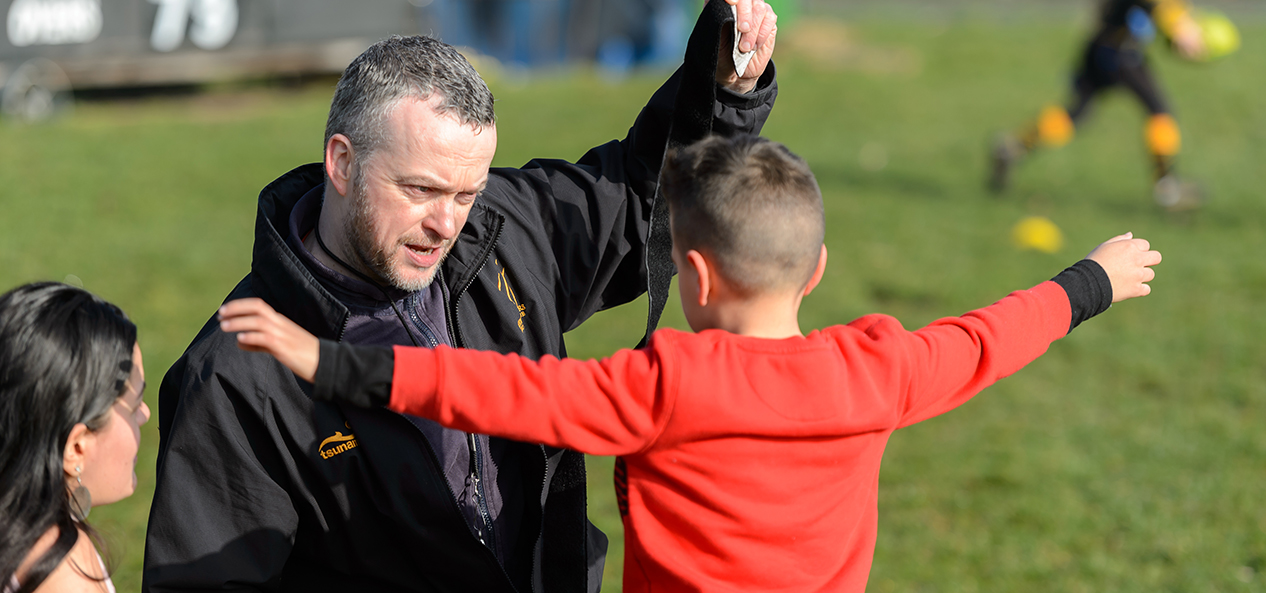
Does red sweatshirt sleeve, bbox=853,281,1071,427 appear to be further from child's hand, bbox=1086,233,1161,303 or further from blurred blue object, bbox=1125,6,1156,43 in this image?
blurred blue object, bbox=1125,6,1156,43

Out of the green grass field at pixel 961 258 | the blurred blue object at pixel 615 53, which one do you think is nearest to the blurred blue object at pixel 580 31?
the blurred blue object at pixel 615 53

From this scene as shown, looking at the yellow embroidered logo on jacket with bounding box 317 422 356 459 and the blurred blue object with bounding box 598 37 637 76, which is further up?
the yellow embroidered logo on jacket with bounding box 317 422 356 459

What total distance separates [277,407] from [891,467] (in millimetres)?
3868

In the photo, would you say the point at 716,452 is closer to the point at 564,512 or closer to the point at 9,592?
the point at 564,512

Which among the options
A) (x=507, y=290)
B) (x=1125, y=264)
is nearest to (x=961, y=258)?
(x=1125, y=264)

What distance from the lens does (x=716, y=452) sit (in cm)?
192

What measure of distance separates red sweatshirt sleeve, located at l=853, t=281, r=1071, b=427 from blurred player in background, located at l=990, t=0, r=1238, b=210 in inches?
318

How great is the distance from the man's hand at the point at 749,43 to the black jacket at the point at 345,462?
0.04 m

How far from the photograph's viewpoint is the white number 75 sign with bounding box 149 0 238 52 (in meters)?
11.7

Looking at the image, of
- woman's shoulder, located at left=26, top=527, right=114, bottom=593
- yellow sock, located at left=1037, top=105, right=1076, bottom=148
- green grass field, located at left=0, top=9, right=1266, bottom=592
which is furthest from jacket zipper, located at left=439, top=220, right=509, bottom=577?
yellow sock, located at left=1037, top=105, right=1076, bottom=148

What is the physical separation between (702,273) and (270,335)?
73cm

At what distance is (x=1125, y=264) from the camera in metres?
2.33

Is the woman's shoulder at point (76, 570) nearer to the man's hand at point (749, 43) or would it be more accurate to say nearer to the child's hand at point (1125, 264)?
the man's hand at point (749, 43)

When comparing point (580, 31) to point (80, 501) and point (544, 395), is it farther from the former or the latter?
point (544, 395)
